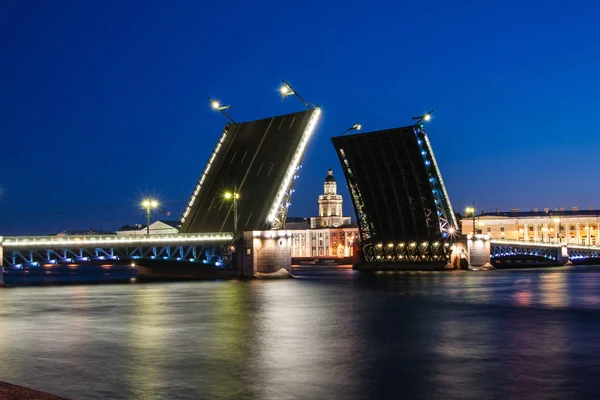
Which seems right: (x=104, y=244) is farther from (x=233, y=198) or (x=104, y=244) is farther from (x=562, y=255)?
(x=562, y=255)

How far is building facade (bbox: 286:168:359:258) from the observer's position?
537ft

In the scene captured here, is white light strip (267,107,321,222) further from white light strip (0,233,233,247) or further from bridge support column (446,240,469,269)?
bridge support column (446,240,469,269)

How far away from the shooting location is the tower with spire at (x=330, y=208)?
190m

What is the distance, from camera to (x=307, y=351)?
17094 millimetres

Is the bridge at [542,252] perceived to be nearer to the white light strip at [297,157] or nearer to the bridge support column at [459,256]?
the bridge support column at [459,256]

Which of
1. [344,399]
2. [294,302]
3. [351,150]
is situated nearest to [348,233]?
[351,150]

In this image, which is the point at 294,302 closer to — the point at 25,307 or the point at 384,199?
the point at 25,307

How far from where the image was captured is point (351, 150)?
6519 centimetres

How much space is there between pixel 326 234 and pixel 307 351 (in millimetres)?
151289

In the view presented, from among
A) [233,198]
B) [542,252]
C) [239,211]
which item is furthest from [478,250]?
[542,252]

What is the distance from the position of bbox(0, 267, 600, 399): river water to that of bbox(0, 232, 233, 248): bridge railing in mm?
25257

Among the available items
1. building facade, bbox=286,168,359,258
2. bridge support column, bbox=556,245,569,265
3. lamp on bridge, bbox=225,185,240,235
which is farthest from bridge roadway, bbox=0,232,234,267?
building facade, bbox=286,168,359,258

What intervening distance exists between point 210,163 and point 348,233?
10072 cm

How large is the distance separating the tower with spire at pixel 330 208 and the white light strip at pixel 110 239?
12877 centimetres
